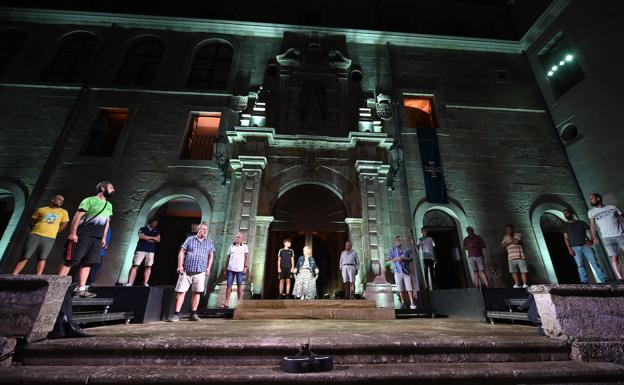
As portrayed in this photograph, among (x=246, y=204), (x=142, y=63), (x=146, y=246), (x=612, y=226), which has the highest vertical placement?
(x=142, y=63)

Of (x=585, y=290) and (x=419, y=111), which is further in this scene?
(x=419, y=111)

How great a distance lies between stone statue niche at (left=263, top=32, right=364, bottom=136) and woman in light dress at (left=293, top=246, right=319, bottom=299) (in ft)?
16.0

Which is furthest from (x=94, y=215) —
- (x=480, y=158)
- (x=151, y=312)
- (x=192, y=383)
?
(x=480, y=158)

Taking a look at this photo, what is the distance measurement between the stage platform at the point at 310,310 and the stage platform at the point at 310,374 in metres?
3.18

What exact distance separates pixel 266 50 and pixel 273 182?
22.0 feet

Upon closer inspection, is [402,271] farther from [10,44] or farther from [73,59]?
[10,44]

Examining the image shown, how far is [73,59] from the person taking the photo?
11.4 metres

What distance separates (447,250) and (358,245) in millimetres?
4206

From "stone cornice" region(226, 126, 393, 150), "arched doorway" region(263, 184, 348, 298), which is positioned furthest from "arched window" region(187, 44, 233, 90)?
"arched doorway" region(263, 184, 348, 298)

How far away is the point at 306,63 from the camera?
11438 mm

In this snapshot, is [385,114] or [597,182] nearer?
[597,182]

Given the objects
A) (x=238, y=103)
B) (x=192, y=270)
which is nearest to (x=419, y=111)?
(x=238, y=103)

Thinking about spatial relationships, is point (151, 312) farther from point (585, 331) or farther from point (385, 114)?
point (385, 114)

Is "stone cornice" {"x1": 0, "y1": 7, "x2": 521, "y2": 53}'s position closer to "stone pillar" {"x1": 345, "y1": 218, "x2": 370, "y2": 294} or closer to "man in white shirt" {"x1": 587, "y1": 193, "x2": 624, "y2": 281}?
"stone pillar" {"x1": 345, "y1": 218, "x2": 370, "y2": 294}
